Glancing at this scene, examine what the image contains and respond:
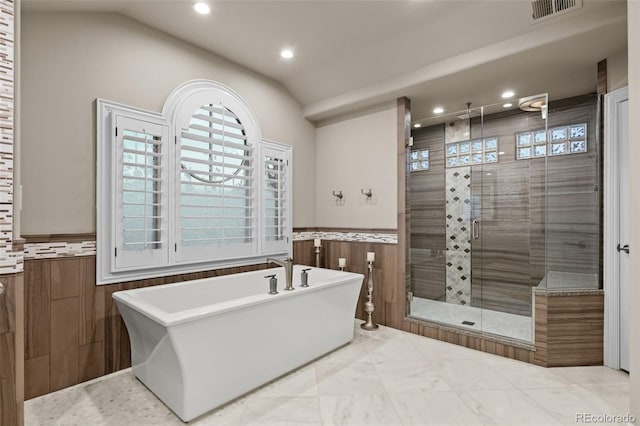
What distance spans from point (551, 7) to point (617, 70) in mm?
859

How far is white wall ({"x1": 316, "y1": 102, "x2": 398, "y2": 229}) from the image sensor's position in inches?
142

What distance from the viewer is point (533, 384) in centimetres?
234

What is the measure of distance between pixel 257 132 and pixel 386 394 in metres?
2.71

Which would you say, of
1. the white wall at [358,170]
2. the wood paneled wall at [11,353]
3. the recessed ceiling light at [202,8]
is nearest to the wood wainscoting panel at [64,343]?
the wood paneled wall at [11,353]

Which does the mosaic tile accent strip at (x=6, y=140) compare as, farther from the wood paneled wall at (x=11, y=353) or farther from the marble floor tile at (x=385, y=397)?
the marble floor tile at (x=385, y=397)

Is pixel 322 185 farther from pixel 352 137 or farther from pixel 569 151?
pixel 569 151

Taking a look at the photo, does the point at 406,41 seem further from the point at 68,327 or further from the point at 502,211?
the point at 68,327

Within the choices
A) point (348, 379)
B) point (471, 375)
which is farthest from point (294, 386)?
point (471, 375)

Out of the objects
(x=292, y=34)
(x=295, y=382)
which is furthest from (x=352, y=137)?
(x=295, y=382)

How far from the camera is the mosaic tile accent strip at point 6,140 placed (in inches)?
62.7

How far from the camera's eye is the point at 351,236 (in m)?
3.94

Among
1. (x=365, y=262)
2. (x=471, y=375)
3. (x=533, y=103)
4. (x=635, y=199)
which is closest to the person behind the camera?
(x=635, y=199)

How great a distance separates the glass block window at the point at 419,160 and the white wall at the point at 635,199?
187 cm

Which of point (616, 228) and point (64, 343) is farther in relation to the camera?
point (616, 228)
